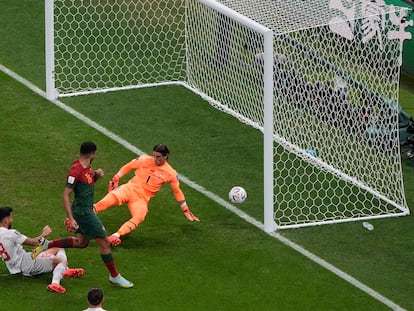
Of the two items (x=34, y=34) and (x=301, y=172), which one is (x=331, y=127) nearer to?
(x=301, y=172)

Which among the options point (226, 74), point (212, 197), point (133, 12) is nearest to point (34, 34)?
point (133, 12)

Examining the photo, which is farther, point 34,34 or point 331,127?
point 34,34

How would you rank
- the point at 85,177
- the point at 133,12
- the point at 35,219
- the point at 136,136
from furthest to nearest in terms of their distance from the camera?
1. the point at 133,12
2. the point at 136,136
3. the point at 35,219
4. the point at 85,177

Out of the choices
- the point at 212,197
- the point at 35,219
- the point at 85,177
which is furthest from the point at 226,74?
the point at 85,177

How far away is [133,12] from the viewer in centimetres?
2289

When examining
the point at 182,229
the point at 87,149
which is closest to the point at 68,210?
the point at 87,149

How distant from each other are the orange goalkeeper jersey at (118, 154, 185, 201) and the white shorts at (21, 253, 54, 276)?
1.98 m

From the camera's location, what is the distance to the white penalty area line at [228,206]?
1586cm

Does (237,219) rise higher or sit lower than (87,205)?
lower

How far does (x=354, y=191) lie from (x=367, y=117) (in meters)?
1.00

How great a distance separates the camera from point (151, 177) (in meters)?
17.0

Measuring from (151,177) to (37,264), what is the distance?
7.34ft

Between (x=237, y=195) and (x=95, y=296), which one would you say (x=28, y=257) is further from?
(x=237, y=195)

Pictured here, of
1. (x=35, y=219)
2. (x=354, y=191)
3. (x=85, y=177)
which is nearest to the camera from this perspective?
(x=85, y=177)
